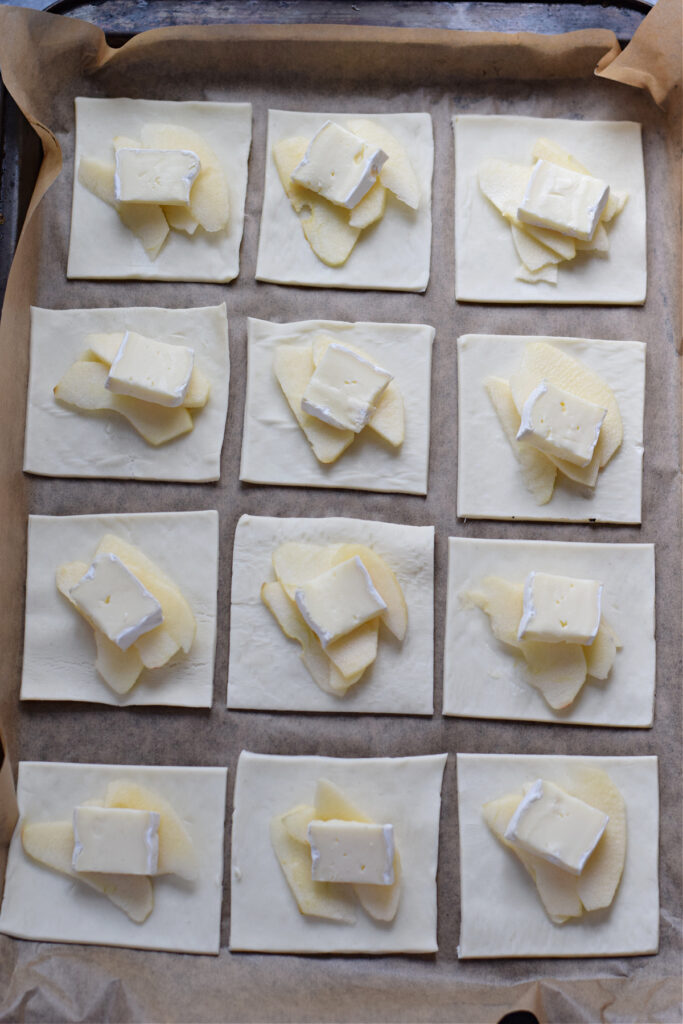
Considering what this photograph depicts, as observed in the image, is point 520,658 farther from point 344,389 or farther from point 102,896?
point 102,896

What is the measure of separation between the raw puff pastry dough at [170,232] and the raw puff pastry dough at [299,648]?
58cm

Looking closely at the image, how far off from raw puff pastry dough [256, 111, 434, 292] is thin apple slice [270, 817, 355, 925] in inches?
46.4

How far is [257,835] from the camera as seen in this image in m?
1.72

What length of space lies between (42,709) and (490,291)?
1.30 m

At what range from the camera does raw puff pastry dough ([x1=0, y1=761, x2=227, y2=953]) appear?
1683 mm

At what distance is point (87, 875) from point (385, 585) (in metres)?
0.82

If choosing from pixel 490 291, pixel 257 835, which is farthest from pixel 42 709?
pixel 490 291

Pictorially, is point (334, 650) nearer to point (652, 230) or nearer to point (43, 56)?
point (652, 230)

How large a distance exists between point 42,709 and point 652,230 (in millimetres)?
1669

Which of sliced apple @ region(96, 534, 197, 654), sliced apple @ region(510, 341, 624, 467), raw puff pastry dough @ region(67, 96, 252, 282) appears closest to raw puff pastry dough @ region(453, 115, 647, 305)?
sliced apple @ region(510, 341, 624, 467)

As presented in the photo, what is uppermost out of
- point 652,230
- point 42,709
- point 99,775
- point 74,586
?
point 652,230

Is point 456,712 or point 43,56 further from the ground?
point 43,56

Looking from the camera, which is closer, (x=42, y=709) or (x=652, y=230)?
(x=42, y=709)

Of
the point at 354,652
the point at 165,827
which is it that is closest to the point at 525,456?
the point at 354,652
